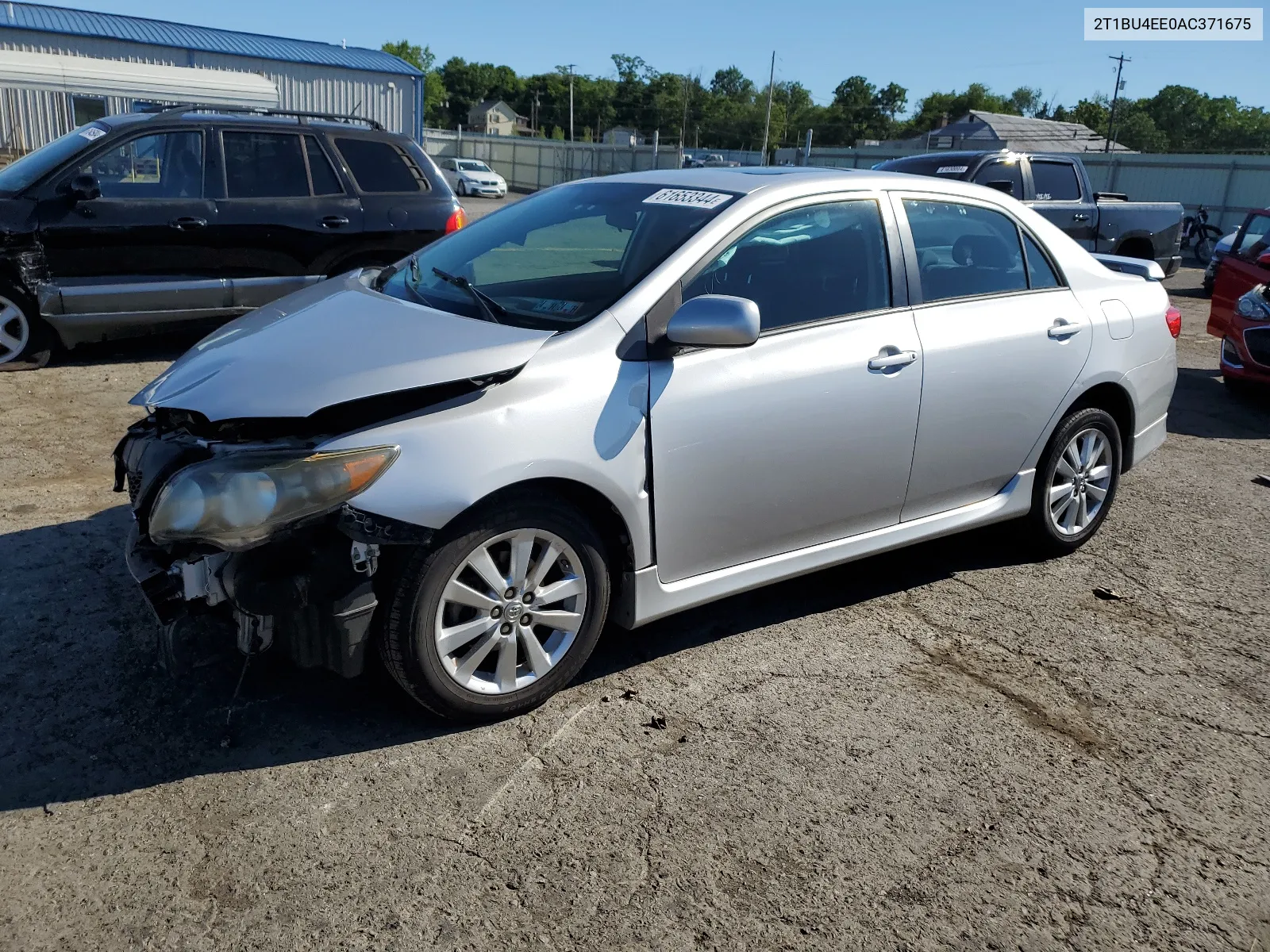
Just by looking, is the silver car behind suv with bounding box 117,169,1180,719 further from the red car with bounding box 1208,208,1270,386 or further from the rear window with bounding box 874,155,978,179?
the rear window with bounding box 874,155,978,179

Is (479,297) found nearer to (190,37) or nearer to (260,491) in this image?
(260,491)

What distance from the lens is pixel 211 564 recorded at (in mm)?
2992

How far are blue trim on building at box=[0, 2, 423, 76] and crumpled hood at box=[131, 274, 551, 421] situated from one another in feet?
103

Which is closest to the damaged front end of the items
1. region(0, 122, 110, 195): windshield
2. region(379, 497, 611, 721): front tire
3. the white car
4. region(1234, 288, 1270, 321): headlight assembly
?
region(379, 497, 611, 721): front tire

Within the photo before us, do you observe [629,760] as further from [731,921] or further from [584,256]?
[584,256]

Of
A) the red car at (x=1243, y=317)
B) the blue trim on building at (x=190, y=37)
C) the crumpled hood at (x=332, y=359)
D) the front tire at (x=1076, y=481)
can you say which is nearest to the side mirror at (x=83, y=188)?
the crumpled hood at (x=332, y=359)

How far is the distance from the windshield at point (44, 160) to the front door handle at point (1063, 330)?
6.97 meters

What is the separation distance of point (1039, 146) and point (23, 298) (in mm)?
48349

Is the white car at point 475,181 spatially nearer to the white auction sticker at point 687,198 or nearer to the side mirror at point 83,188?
the side mirror at point 83,188

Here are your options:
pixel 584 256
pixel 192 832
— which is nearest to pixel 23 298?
pixel 584 256

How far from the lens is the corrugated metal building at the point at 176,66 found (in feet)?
88.1

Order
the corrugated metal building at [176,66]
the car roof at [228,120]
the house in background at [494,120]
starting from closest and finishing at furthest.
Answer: the car roof at [228,120]
the corrugated metal building at [176,66]
the house in background at [494,120]

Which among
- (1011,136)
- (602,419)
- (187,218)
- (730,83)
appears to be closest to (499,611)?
(602,419)

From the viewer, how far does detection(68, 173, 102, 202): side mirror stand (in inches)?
294
